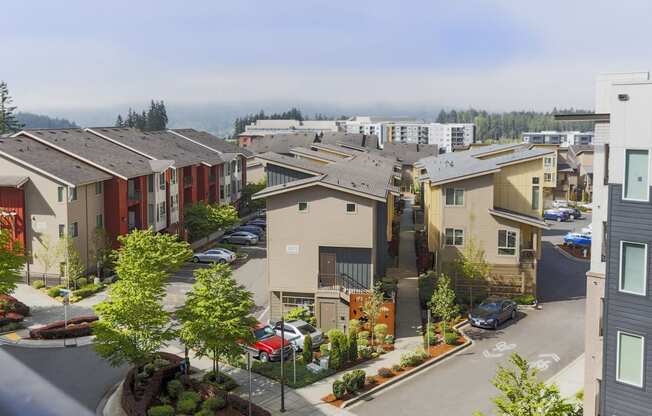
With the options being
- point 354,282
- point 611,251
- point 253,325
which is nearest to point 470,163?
point 354,282

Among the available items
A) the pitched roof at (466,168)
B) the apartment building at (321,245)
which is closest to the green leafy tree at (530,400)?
the apartment building at (321,245)

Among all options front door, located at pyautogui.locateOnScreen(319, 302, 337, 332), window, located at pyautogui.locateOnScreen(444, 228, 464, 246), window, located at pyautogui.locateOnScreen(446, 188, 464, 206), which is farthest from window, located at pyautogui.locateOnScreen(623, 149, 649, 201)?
window, located at pyautogui.locateOnScreen(444, 228, 464, 246)

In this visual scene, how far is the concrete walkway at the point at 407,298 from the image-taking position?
3466 centimetres

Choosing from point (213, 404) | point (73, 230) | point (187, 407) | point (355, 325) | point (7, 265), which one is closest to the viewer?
point (213, 404)

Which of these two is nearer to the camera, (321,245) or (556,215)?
(321,245)

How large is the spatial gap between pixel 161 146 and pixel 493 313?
3857 centimetres

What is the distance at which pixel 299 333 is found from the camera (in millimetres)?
32781

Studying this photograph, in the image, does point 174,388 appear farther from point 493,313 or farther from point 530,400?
point 493,313

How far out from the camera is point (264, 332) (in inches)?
1292

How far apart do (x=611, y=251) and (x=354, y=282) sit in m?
19.9

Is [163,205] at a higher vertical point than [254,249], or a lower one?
higher

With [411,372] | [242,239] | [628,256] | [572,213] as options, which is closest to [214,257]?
[242,239]

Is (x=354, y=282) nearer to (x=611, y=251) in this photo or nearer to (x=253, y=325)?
(x=253, y=325)

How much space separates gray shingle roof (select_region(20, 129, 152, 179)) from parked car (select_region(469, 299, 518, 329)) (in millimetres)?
27258
